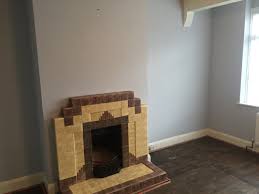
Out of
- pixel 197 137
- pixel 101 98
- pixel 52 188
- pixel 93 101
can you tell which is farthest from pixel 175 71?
pixel 52 188

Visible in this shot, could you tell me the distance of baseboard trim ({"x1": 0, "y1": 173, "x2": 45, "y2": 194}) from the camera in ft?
9.18

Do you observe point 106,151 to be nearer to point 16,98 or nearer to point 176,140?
point 16,98

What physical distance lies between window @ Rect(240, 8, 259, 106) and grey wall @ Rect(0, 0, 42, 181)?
10.9 ft

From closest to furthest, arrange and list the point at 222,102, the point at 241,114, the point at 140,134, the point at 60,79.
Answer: the point at 60,79
the point at 140,134
the point at 241,114
the point at 222,102

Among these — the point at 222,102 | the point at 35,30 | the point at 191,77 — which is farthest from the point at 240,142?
the point at 35,30

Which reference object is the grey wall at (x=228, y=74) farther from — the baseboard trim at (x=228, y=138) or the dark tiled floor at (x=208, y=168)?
the dark tiled floor at (x=208, y=168)

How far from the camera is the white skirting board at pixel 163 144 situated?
2.80 m

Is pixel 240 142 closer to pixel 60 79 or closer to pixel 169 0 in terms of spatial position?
pixel 169 0

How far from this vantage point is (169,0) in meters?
3.65

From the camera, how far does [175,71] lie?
12.9 ft

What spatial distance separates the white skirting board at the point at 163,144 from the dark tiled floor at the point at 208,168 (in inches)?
4.5

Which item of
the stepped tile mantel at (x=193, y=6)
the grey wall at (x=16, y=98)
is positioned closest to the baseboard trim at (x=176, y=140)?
the grey wall at (x=16, y=98)

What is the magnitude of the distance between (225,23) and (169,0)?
1101 millimetres

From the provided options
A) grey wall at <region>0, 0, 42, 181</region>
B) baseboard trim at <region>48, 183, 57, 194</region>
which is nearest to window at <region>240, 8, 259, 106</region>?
baseboard trim at <region>48, 183, 57, 194</region>
